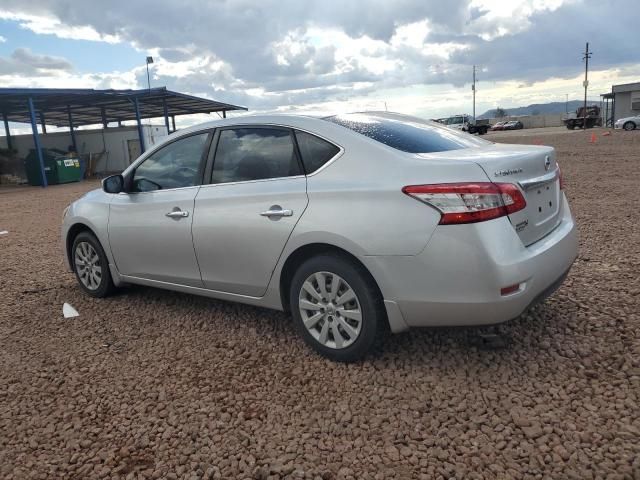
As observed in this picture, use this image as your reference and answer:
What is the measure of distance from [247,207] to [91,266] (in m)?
2.31

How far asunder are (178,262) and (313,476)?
2.36 meters

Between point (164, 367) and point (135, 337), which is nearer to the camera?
point (164, 367)

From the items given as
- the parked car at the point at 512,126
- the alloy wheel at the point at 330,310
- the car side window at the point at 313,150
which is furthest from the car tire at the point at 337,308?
the parked car at the point at 512,126

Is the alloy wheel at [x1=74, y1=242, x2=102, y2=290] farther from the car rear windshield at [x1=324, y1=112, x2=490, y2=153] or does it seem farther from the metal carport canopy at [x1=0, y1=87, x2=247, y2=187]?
the metal carport canopy at [x1=0, y1=87, x2=247, y2=187]

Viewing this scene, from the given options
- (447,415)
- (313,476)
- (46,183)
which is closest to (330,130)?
(447,415)

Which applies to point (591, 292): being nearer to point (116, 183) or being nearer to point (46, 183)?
point (116, 183)

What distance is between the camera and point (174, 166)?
4.51 m

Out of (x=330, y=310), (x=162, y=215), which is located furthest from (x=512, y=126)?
(x=330, y=310)

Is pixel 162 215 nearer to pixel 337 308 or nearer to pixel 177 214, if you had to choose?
pixel 177 214

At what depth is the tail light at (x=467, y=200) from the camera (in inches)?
116

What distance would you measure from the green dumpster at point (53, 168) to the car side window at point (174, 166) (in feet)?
73.0

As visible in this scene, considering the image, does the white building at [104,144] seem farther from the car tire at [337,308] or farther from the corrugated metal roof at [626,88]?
the corrugated metal roof at [626,88]

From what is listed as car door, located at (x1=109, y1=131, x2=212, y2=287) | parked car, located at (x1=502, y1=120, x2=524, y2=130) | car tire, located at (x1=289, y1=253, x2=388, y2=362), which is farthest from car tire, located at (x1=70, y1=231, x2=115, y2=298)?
parked car, located at (x1=502, y1=120, x2=524, y2=130)

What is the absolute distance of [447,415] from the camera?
2.91 meters
